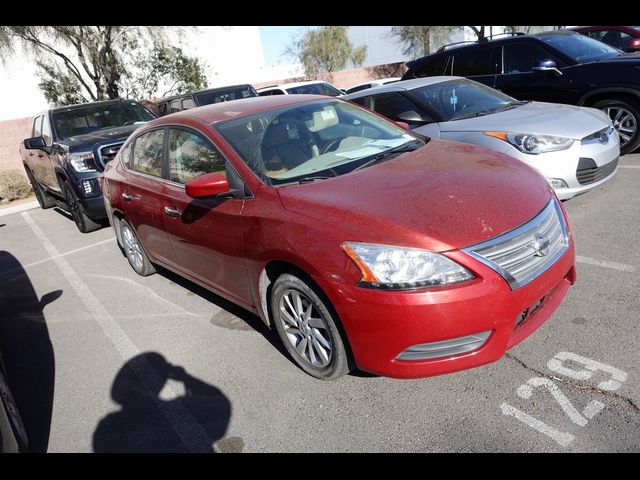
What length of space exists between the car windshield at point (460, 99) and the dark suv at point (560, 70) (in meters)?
1.44

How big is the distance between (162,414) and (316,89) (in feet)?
36.9

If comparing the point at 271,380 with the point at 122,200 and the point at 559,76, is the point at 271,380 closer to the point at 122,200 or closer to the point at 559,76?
the point at 122,200

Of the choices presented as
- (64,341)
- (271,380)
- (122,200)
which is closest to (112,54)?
(122,200)

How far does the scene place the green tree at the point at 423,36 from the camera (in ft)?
112

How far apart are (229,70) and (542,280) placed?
28440 mm

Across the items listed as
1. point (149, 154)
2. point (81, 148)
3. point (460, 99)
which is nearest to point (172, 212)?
point (149, 154)

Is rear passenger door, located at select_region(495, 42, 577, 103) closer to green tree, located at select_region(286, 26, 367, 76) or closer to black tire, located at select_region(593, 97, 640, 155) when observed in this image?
black tire, located at select_region(593, 97, 640, 155)

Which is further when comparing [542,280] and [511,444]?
[542,280]

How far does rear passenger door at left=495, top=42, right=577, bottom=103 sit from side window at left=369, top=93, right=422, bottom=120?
8.14 ft

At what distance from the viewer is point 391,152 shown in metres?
3.39

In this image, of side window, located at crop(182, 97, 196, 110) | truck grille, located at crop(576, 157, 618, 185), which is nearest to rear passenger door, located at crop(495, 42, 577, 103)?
truck grille, located at crop(576, 157, 618, 185)

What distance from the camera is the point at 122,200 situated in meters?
4.62

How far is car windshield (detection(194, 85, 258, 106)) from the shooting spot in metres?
10.9

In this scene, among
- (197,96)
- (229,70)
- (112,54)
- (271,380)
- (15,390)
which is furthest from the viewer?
(229,70)
